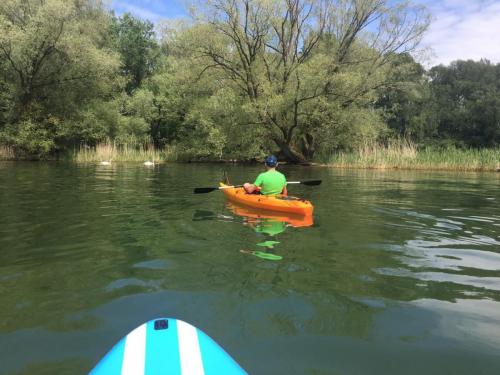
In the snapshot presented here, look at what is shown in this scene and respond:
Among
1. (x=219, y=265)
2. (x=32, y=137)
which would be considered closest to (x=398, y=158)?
(x=219, y=265)

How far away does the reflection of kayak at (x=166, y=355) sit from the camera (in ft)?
6.73

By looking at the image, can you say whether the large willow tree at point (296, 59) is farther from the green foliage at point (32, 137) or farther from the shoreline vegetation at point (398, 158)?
the green foliage at point (32, 137)

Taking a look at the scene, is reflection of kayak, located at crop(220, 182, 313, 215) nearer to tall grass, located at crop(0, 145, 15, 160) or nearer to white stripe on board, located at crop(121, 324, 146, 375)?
white stripe on board, located at crop(121, 324, 146, 375)

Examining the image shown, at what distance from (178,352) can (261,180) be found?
22.7 ft

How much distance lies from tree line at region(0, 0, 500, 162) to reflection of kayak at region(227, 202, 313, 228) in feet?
53.3

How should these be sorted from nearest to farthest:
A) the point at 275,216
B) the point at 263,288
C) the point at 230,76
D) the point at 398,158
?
the point at 263,288, the point at 275,216, the point at 398,158, the point at 230,76

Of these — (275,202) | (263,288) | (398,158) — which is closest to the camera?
(263,288)

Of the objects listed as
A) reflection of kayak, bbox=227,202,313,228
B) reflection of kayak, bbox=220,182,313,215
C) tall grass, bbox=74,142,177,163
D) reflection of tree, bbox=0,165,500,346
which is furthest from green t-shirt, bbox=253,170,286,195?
tall grass, bbox=74,142,177,163

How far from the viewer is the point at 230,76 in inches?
1053

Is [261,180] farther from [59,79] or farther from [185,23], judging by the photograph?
[59,79]

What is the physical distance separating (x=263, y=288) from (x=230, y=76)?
23.8 metres

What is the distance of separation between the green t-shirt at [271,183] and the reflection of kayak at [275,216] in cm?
48

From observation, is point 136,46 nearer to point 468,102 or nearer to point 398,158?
point 398,158

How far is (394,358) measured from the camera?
2.93 metres
